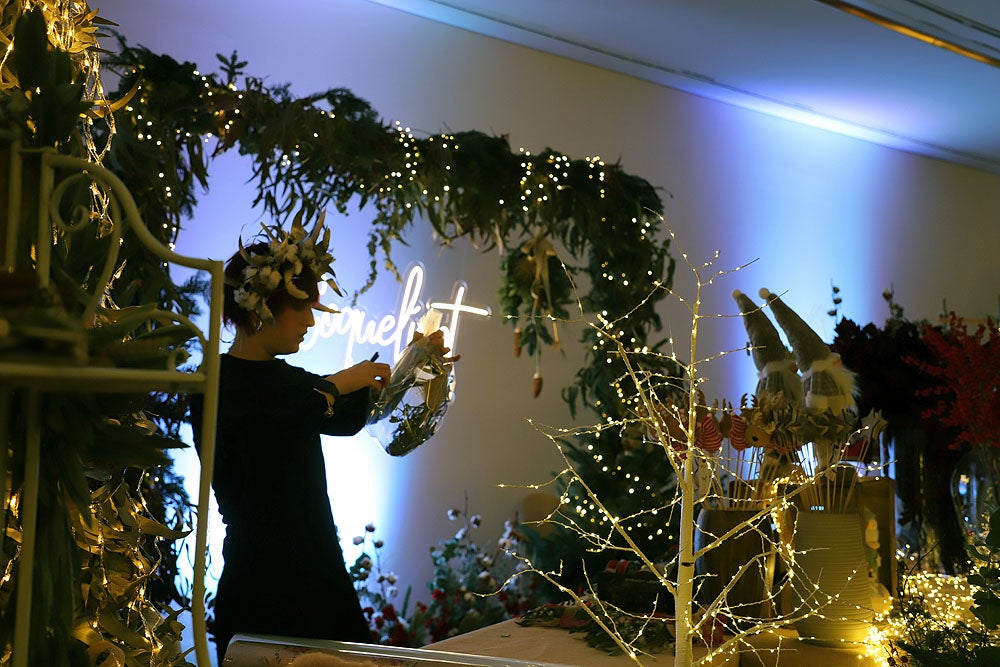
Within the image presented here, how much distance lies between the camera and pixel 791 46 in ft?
16.9

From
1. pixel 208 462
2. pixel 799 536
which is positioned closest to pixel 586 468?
pixel 799 536

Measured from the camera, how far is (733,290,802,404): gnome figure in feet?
7.07

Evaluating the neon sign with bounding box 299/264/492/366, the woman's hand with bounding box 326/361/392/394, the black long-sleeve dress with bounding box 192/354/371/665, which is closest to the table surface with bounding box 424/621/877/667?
the black long-sleeve dress with bounding box 192/354/371/665

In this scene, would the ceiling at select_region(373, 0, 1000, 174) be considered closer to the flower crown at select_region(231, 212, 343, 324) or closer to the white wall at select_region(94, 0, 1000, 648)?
the white wall at select_region(94, 0, 1000, 648)

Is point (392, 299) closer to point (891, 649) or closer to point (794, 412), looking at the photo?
point (794, 412)

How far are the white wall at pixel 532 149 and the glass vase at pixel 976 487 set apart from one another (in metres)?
2.43

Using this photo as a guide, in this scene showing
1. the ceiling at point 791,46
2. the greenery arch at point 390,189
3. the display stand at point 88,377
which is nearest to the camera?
the display stand at point 88,377

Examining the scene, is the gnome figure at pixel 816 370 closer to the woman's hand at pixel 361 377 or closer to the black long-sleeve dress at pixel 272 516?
the woman's hand at pixel 361 377

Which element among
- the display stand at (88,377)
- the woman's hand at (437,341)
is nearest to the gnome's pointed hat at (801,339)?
the woman's hand at (437,341)

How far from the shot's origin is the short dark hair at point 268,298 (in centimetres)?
197

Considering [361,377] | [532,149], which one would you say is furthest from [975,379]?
[532,149]

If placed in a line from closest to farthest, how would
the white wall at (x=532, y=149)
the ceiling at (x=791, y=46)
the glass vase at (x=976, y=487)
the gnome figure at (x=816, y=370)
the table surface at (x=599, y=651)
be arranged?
the table surface at (x=599, y=651) → the gnome figure at (x=816, y=370) → the glass vase at (x=976, y=487) → the white wall at (x=532, y=149) → the ceiling at (x=791, y=46)

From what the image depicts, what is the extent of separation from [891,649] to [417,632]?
2658 mm

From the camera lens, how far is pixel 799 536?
1936 mm
